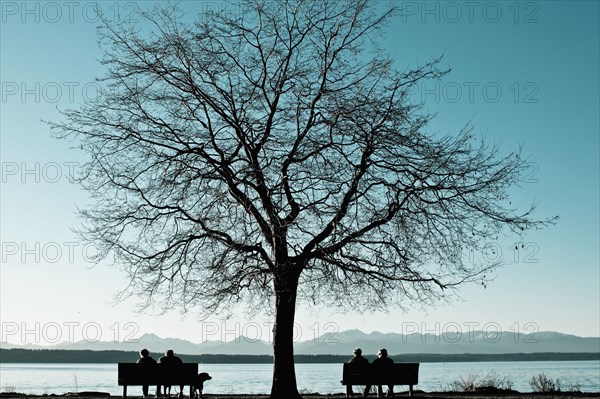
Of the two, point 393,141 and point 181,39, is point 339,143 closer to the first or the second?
point 393,141

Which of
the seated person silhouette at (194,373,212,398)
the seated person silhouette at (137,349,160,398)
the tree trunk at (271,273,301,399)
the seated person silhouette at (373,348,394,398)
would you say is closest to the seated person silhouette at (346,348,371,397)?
the seated person silhouette at (373,348,394,398)

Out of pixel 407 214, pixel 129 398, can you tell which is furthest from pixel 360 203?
pixel 129 398

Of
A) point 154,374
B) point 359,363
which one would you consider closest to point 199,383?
point 154,374

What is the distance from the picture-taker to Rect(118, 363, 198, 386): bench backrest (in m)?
20.1

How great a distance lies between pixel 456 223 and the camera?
19531 millimetres

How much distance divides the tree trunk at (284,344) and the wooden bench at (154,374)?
2195 millimetres

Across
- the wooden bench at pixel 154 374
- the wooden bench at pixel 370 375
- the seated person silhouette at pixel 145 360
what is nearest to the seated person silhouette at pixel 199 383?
the wooden bench at pixel 154 374

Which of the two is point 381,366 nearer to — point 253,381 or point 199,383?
point 199,383

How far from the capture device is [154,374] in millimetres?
20188

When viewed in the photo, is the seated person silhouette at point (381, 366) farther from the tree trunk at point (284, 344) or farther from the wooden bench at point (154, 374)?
the wooden bench at point (154, 374)

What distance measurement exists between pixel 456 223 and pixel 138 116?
8.62 metres

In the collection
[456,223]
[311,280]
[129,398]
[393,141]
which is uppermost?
[393,141]

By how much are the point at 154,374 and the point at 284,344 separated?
3.49 meters

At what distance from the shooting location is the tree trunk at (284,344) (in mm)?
19891
